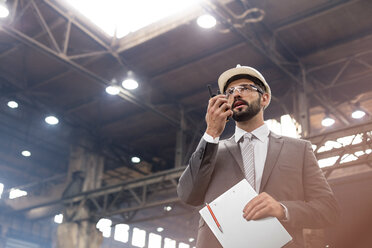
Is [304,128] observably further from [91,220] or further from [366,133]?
[91,220]

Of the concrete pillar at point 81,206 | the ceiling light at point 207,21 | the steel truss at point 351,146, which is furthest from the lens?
the concrete pillar at point 81,206

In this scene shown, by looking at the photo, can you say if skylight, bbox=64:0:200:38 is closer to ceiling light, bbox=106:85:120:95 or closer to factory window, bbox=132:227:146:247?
ceiling light, bbox=106:85:120:95

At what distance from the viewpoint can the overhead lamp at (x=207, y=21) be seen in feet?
37.9

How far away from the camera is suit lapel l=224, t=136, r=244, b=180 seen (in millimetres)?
2354

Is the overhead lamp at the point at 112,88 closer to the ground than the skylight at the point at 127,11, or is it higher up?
closer to the ground

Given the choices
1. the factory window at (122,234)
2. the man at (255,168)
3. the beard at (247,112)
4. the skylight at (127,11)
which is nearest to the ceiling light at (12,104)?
the skylight at (127,11)

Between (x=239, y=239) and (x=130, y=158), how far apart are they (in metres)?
19.3

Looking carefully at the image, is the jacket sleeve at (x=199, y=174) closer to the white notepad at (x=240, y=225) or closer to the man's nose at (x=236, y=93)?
the white notepad at (x=240, y=225)

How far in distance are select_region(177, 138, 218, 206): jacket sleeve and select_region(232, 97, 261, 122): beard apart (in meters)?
0.25

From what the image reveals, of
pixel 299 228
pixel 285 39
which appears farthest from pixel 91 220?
pixel 299 228

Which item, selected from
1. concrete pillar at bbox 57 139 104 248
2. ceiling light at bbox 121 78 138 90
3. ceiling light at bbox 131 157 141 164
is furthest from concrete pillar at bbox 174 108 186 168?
ceiling light at bbox 131 157 141 164

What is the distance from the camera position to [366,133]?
11867 millimetres

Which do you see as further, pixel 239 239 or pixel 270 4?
pixel 270 4

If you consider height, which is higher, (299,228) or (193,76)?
(193,76)
